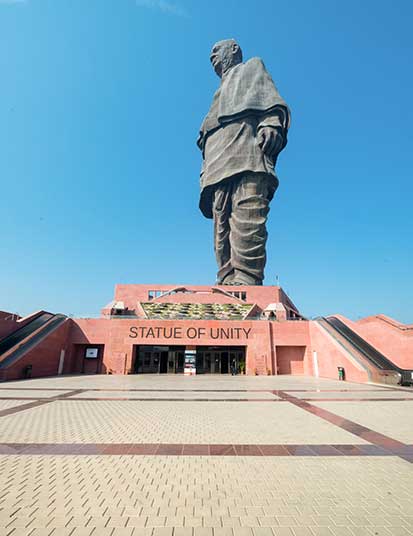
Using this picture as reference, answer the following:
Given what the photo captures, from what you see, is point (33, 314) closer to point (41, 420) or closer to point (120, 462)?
point (41, 420)

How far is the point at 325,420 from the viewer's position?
8.62 metres

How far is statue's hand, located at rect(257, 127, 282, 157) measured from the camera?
47.5m

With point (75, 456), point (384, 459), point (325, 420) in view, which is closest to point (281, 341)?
point (325, 420)

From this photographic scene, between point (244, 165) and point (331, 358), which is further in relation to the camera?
point (244, 165)

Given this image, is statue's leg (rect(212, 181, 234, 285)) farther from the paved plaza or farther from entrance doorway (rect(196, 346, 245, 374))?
the paved plaza

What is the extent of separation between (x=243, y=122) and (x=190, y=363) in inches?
1628

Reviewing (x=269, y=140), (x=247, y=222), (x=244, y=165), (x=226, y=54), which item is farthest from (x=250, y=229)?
(x=226, y=54)

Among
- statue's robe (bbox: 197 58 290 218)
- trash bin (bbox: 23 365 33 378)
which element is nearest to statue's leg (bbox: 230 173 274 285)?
statue's robe (bbox: 197 58 290 218)

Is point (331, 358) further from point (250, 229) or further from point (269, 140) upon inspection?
point (269, 140)

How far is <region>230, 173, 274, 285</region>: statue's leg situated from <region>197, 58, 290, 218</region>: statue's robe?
247 centimetres

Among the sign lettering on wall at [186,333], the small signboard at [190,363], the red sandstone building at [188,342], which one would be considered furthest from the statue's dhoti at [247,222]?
the small signboard at [190,363]

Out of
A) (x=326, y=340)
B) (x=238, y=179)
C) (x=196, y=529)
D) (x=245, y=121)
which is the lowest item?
(x=196, y=529)

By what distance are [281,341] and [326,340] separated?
4207 millimetres

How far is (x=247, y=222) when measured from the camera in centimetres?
4728
